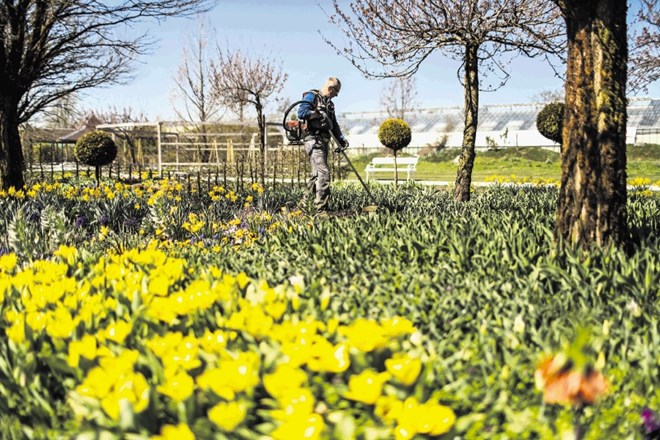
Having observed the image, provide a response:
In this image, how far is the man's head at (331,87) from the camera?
743cm

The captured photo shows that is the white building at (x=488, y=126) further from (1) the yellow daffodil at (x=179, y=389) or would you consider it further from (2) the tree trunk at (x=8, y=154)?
(1) the yellow daffodil at (x=179, y=389)

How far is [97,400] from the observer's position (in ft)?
5.08

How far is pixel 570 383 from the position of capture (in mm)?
1192

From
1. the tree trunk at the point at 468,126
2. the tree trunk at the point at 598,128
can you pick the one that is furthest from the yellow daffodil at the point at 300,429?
the tree trunk at the point at 468,126

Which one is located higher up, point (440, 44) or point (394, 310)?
point (440, 44)

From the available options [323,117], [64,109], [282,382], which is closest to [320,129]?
[323,117]

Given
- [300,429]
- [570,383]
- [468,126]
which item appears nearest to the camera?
[570,383]

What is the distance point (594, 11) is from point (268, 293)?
8.90 ft

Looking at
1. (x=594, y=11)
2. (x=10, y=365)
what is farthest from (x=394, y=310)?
(x=594, y=11)

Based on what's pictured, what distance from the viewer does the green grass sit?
2595cm

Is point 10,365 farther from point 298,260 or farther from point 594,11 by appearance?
point 594,11

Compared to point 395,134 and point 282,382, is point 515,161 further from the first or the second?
point 282,382

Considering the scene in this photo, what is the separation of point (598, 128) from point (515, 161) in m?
27.9

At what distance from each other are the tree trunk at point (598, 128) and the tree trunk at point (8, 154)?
849 cm
